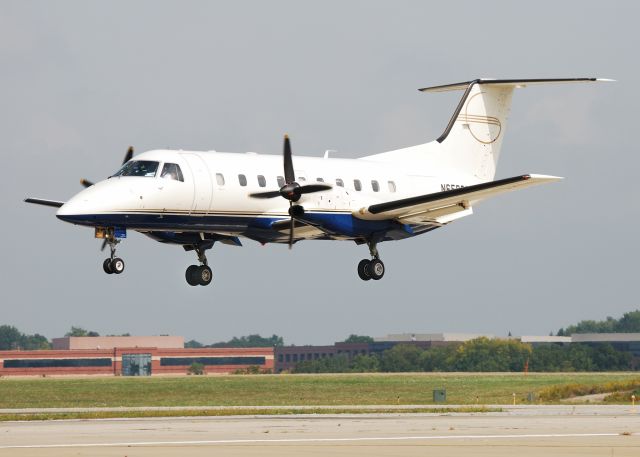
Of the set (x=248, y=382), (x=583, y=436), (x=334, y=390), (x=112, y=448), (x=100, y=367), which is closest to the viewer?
(x=112, y=448)

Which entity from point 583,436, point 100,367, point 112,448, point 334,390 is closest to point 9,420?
point 112,448

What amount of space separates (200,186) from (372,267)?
8.53 meters

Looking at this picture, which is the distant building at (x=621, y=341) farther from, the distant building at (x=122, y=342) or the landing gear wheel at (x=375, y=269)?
the landing gear wheel at (x=375, y=269)

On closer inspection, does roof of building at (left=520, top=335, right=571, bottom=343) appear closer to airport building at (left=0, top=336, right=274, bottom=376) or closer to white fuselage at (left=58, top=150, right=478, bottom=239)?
airport building at (left=0, top=336, right=274, bottom=376)

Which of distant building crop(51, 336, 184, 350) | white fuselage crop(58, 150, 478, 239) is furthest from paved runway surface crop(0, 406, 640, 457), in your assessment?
distant building crop(51, 336, 184, 350)

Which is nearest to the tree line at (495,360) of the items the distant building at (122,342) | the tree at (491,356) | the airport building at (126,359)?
the tree at (491,356)

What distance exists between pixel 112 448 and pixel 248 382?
261 feet

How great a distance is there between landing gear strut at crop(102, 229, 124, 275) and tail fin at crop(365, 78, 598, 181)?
15.2m

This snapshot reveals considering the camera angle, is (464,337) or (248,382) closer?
(248,382)

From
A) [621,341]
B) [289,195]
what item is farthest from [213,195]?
[621,341]

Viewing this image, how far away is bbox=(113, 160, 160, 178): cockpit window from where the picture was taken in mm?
40469

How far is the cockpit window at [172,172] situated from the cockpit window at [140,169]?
11.1 inches

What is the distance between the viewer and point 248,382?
10888 centimetres

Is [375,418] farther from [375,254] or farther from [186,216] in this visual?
[186,216]
